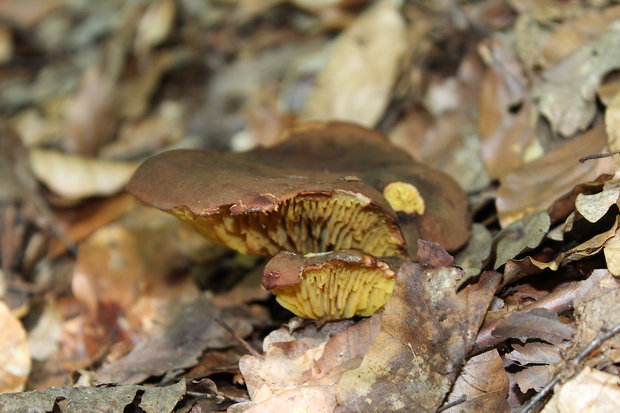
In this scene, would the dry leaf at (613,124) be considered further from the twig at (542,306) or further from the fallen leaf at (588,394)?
the fallen leaf at (588,394)

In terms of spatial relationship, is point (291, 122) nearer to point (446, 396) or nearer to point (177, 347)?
point (177, 347)

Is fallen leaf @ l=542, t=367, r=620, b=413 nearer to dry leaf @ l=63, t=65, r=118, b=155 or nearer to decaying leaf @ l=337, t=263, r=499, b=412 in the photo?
decaying leaf @ l=337, t=263, r=499, b=412

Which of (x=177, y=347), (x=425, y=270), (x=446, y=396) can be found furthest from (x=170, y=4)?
(x=446, y=396)

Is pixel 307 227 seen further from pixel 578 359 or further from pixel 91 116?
pixel 91 116

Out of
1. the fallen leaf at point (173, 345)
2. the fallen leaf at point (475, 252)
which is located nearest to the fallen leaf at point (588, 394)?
the fallen leaf at point (475, 252)


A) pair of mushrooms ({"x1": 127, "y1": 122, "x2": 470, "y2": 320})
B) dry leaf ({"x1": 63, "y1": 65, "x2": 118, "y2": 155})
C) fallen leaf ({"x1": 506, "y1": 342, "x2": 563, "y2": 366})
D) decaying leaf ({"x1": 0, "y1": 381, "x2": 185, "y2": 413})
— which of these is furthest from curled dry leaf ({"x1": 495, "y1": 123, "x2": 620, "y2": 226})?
dry leaf ({"x1": 63, "y1": 65, "x2": 118, "y2": 155})

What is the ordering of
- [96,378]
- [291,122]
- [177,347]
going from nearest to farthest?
[96,378] < [177,347] < [291,122]

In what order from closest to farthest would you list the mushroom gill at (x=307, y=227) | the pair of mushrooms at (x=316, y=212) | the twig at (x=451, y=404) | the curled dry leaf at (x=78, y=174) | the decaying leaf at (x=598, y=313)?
the decaying leaf at (x=598, y=313) < the twig at (x=451, y=404) < the pair of mushrooms at (x=316, y=212) < the mushroom gill at (x=307, y=227) < the curled dry leaf at (x=78, y=174)
